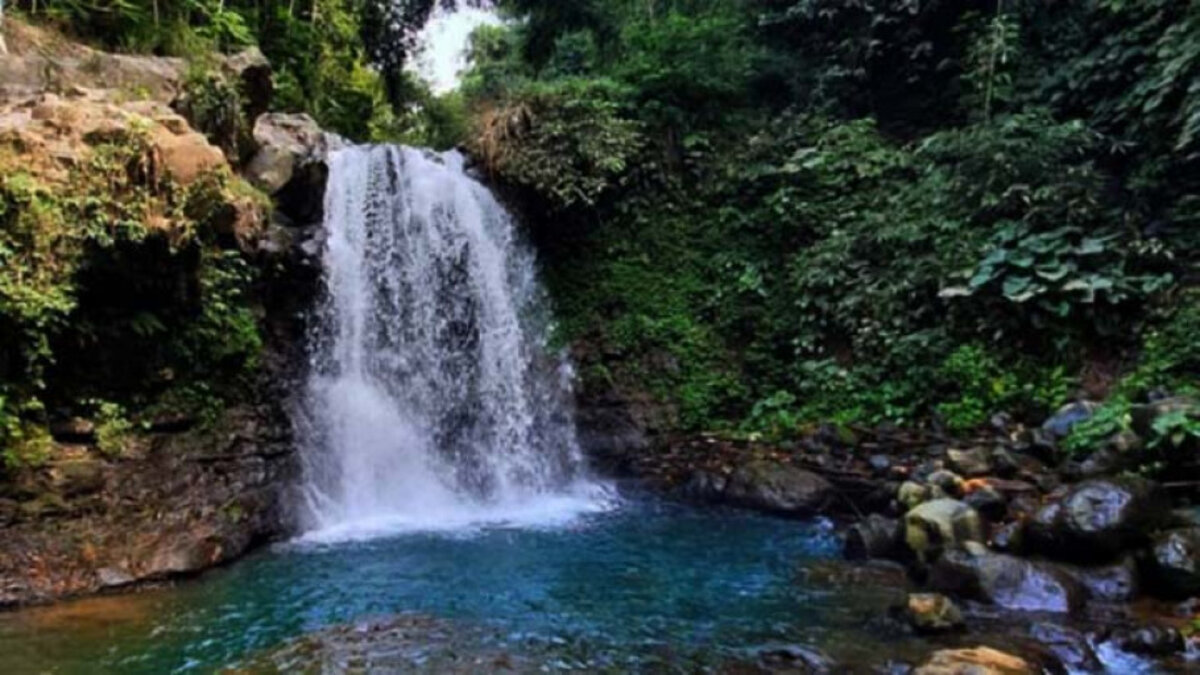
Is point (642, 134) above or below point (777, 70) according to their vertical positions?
below

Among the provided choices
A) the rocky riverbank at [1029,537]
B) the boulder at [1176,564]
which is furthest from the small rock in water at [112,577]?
the boulder at [1176,564]

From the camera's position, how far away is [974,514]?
6.55 m

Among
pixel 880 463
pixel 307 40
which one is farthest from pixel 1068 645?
pixel 307 40

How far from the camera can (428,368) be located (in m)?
10.5

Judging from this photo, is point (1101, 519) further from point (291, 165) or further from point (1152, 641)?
point (291, 165)

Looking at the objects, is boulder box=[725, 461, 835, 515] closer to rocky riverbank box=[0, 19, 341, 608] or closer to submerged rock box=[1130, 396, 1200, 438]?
submerged rock box=[1130, 396, 1200, 438]

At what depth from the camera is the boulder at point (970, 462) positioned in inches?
298

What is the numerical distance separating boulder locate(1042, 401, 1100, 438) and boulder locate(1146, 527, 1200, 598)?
6.74 ft

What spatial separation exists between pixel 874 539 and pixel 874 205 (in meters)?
5.78

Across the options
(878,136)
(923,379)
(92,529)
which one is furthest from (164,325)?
(878,136)

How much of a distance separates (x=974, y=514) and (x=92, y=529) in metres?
6.98

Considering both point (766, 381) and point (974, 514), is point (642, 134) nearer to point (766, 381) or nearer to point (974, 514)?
point (766, 381)

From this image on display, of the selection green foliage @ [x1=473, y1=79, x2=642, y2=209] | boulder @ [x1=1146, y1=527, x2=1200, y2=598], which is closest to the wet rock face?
green foliage @ [x1=473, y1=79, x2=642, y2=209]

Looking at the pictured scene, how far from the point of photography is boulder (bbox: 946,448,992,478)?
24.9 ft
